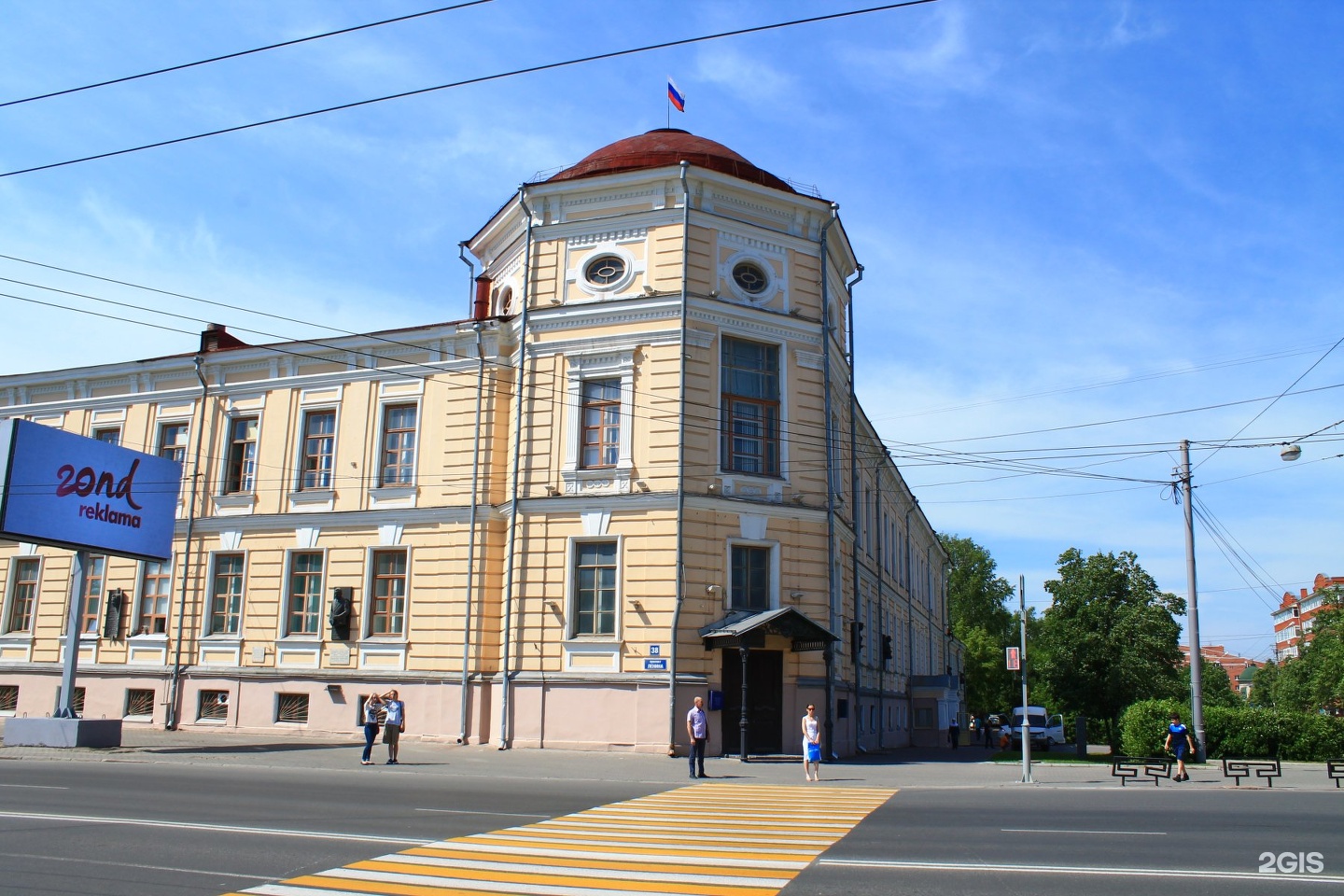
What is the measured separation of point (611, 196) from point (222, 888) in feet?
71.4

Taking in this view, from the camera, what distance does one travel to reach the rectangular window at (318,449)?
30516mm

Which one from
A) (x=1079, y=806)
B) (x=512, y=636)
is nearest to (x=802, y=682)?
(x=512, y=636)

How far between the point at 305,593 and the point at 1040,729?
32.5 meters

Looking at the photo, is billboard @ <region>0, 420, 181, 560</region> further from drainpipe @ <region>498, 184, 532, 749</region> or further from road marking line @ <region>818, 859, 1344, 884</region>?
road marking line @ <region>818, 859, 1344, 884</region>

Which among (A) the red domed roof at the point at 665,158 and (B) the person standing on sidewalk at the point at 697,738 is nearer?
(B) the person standing on sidewalk at the point at 697,738

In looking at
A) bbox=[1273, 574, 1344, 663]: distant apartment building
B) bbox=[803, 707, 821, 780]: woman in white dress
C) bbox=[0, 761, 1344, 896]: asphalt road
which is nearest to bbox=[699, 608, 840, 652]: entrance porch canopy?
bbox=[803, 707, 821, 780]: woman in white dress

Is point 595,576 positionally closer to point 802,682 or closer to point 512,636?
point 512,636

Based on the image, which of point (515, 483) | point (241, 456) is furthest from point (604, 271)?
point (241, 456)

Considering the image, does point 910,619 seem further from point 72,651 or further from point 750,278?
point 72,651

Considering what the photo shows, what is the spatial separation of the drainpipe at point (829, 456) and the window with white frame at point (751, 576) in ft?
5.42

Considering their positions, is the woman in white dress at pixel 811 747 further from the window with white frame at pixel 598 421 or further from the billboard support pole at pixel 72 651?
the billboard support pole at pixel 72 651

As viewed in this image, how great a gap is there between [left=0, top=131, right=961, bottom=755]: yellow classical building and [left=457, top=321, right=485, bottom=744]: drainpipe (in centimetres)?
8

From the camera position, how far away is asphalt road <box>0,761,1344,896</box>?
909 centimetres

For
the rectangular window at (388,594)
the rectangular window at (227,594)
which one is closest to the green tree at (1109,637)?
the rectangular window at (388,594)
